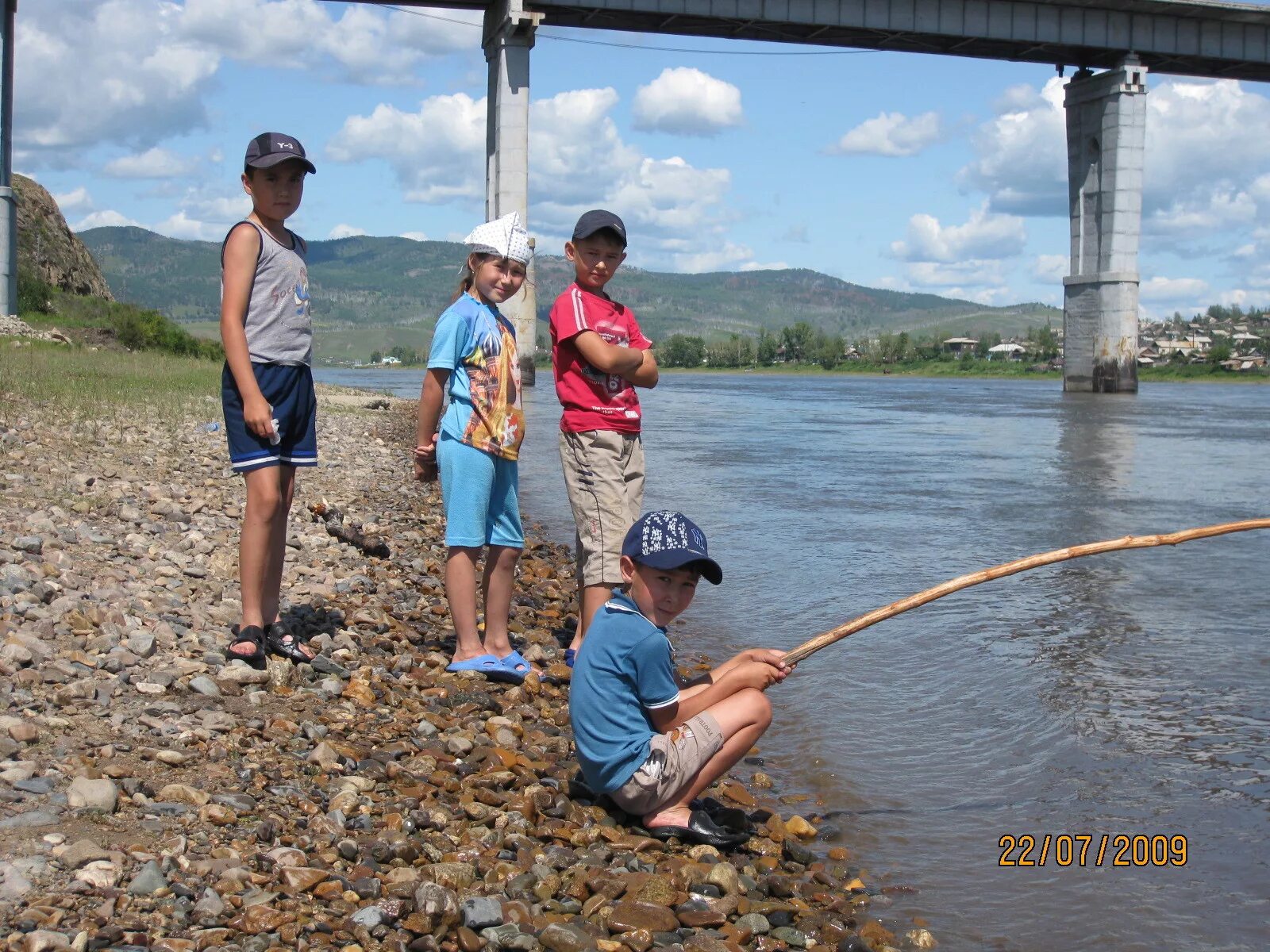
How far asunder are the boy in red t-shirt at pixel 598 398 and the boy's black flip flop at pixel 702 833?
163cm

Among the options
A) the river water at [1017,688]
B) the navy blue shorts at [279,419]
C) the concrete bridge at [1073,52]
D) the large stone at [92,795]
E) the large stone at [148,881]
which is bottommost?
the river water at [1017,688]

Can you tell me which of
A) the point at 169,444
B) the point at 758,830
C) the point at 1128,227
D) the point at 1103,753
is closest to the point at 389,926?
the point at 758,830

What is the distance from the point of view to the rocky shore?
10.4 ft

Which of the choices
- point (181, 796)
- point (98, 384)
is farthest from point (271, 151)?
point (98, 384)

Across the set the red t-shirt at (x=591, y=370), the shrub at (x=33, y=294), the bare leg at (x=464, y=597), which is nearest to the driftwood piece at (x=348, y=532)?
the bare leg at (x=464, y=597)

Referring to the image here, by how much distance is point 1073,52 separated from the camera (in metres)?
43.9

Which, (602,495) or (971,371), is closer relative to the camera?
(602,495)

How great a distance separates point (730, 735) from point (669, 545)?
699 mm

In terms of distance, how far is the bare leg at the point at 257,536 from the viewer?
5.08 m

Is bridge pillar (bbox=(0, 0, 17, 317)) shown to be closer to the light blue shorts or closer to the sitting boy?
the light blue shorts

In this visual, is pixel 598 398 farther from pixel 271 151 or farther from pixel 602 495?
pixel 271 151

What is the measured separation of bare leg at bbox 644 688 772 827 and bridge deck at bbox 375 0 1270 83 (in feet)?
116

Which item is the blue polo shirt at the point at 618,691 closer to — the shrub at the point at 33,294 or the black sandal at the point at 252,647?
the black sandal at the point at 252,647

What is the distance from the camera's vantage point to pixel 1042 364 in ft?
319
